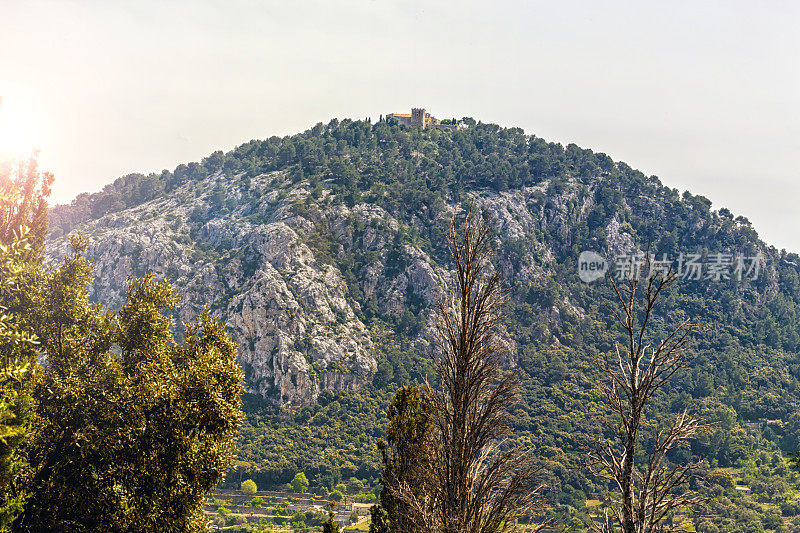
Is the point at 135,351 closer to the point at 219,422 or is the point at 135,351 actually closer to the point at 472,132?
the point at 219,422

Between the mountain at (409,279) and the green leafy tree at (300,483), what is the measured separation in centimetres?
200

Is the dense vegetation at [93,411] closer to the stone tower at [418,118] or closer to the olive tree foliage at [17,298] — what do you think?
the olive tree foliage at [17,298]

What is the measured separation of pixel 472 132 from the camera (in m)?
181

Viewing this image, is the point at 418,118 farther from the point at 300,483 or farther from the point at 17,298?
the point at 17,298

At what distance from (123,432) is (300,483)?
227 feet

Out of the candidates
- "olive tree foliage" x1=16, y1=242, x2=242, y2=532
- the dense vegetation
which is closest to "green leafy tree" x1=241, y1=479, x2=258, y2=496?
the dense vegetation

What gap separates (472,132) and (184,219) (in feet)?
273

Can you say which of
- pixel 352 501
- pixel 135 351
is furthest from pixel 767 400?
pixel 135 351

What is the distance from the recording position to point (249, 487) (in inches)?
3354

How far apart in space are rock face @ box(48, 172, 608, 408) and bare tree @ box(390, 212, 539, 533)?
8191 cm

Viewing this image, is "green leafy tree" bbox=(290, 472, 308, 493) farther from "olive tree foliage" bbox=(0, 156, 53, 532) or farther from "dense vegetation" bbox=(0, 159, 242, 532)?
"olive tree foliage" bbox=(0, 156, 53, 532)

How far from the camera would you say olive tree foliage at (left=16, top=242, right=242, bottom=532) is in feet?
70.5

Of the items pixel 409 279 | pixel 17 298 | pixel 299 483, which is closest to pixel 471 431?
pixel 17 298

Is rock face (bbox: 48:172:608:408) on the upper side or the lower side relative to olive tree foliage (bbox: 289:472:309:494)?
upper
